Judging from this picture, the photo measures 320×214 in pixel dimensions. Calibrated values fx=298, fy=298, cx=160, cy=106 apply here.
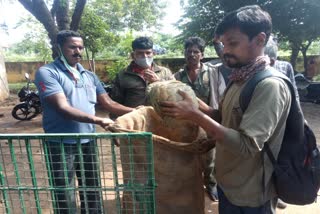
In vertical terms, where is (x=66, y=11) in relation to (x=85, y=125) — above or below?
above

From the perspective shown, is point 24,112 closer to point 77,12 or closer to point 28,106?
point 28,106

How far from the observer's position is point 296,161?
59.4 inches

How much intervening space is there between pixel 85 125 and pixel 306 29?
9.16m

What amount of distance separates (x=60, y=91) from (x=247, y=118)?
1.47m

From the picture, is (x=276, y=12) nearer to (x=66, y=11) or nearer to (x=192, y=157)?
(x=66, y=11)

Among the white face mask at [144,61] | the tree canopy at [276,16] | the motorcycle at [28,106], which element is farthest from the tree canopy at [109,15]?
the white face mask at [144,61]

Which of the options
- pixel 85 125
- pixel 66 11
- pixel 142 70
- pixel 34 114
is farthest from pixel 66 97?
pixel 34 114

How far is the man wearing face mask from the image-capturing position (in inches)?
121

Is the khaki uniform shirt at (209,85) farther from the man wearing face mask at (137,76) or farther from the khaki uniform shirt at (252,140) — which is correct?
the khaki uniform shirt at (252,140)

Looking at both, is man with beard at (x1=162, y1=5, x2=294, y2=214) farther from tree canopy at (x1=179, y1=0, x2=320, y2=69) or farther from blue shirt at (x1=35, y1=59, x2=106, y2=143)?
tree canopy at (x1=179, y1=0, x2=320, y2=69)

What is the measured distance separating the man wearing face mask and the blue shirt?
27.6 inches

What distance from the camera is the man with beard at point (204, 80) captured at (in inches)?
125

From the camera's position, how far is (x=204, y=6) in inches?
404

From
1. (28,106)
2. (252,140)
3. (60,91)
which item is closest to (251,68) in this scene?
(252,140)
